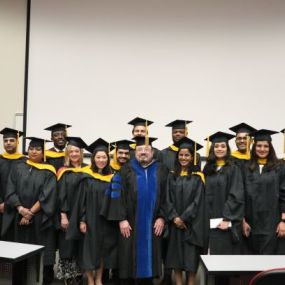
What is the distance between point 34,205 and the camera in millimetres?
4793

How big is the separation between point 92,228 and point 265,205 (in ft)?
6.01

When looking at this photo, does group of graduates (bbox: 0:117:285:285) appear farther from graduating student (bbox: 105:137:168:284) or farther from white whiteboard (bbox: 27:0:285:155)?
white whiteboard (bbox: 27:0:285:155)

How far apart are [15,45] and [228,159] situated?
4.51 m

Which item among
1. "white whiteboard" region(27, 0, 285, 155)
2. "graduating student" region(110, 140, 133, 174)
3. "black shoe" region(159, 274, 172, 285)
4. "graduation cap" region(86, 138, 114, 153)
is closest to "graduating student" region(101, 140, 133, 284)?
"graduating student" region(110, 140, 133, 174)

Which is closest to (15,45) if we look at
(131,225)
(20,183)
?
(20,183)

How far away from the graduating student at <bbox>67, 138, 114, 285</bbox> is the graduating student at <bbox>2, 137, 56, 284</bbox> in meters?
0.39

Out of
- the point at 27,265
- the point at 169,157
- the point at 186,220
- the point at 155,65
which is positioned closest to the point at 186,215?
the point at 186,220

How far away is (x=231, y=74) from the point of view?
684 centimetres

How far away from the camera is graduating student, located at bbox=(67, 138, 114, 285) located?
444 centimetres

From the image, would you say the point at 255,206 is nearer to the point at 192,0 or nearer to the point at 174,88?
the point at 174,88

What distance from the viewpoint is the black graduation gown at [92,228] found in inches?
175

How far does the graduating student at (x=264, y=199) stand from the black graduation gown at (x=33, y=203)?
215cm

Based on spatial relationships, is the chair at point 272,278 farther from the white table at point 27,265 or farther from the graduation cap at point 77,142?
the graduation cap at point 77,142

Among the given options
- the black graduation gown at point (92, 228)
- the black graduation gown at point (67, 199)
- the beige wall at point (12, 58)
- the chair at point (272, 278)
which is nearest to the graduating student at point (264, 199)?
the black graduation gown at point (92, 228)
